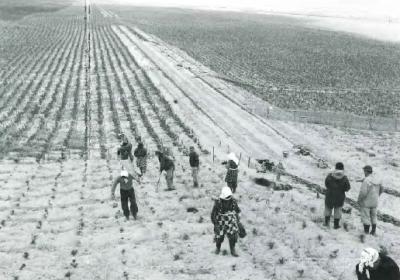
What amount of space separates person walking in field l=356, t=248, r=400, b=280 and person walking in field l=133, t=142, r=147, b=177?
985 centimetres

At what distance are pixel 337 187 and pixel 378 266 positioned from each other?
161 inches

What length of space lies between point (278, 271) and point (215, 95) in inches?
875

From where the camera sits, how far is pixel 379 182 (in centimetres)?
1141

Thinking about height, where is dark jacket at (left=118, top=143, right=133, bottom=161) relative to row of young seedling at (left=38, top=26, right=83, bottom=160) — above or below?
above

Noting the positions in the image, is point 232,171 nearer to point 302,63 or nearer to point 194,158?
point 194,158

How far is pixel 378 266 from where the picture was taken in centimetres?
763

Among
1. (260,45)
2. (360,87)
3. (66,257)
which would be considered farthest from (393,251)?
(260,45)

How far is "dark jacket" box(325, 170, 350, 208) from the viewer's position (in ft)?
37.9

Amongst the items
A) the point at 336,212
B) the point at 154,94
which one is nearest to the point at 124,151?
the point at 336,212

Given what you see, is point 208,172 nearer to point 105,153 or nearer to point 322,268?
point 105,153

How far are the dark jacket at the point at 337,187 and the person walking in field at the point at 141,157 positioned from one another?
22.4ft

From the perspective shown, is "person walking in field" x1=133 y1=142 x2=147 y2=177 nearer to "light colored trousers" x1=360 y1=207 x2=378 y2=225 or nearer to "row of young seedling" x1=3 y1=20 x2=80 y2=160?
"row of young seedling" x1=3 y1=20 x2=80 y2=160

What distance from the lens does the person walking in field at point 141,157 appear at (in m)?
16.5

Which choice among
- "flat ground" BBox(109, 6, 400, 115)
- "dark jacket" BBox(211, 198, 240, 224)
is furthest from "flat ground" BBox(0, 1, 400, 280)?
"flat ground" BBox(109, 6, 400, 115)
